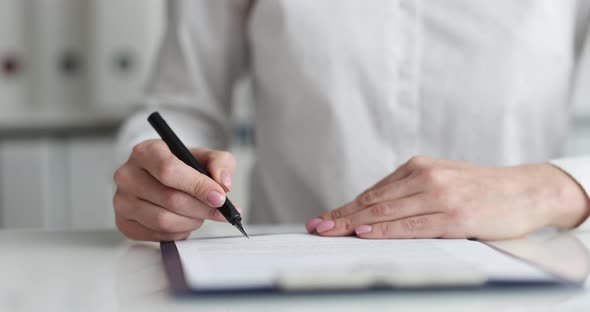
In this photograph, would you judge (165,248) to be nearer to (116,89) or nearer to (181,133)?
(181,133)

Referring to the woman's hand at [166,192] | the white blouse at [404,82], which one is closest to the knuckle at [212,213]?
the woman's hand at [166,192]

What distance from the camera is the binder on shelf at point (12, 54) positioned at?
1.96 m

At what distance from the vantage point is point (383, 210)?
2.29 feet

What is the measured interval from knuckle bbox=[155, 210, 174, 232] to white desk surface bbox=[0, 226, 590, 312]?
2 cm

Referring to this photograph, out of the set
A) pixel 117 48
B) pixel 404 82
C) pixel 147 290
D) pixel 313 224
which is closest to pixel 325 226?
pixel 313 224

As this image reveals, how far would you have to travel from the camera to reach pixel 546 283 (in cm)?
49

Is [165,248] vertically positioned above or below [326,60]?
below

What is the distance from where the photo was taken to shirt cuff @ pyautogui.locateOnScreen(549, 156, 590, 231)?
0.77 m

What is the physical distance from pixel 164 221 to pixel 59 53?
142 cm

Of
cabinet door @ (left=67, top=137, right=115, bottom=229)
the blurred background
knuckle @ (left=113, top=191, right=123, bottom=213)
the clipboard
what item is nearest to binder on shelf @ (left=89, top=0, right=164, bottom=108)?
the blurred background

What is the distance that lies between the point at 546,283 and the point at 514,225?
0.24 m

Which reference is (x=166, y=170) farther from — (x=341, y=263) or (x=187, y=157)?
(x=341, y=263)

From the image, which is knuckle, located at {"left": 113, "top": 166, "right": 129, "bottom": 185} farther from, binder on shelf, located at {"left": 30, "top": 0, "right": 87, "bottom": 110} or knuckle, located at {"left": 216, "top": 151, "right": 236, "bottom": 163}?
binder on shelf, located at {"left": 30, "top": 0, "right": 87, "bottom": 110}

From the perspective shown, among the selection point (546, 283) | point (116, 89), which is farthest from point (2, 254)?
point (116, 89)
